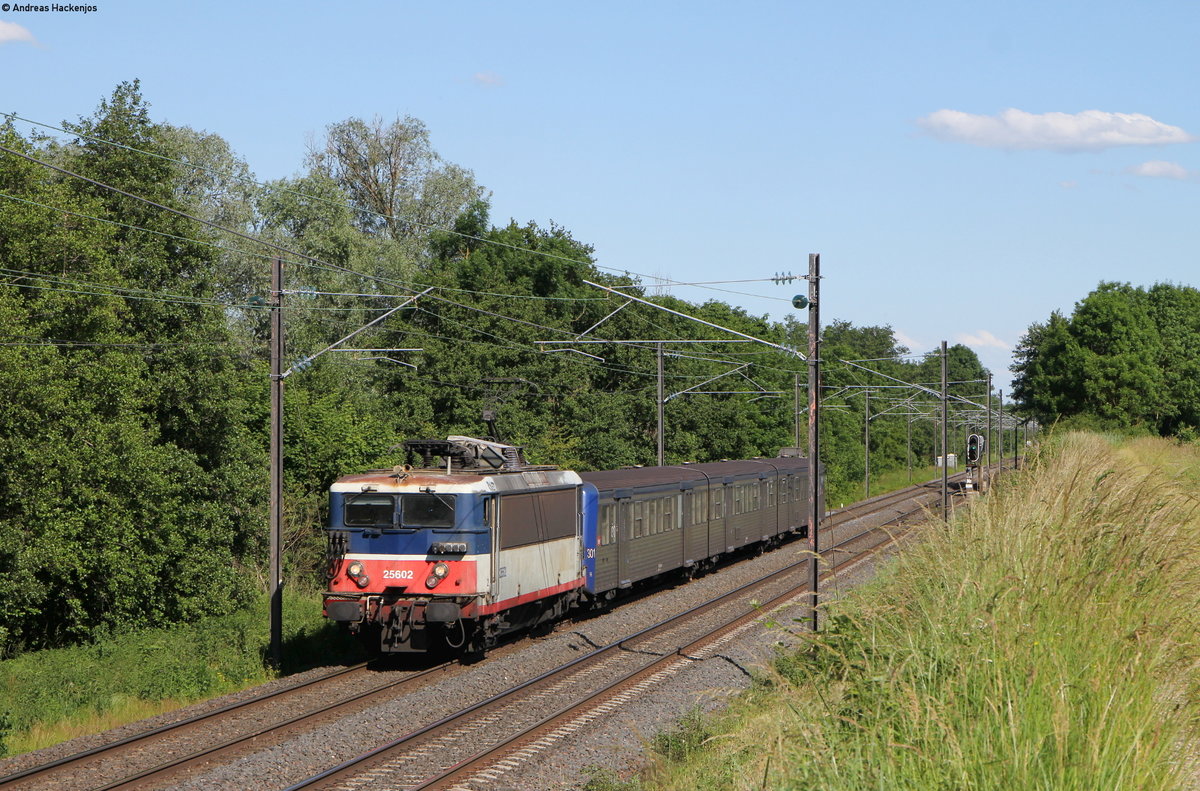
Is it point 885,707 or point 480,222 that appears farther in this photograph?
point 480,222

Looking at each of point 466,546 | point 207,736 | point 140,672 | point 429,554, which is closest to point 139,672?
point 140,672

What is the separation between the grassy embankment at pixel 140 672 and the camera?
53.7ft

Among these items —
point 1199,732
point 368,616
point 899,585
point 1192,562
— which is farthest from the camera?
point 368,616

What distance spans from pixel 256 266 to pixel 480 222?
51.9 ft

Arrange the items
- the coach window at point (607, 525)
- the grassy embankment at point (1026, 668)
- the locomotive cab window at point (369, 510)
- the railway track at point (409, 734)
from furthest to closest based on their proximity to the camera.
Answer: the coach window at point (607, 525), the locomotive cab window at point (369, 510), the railway track at point (409, 734), the grassy embankment at point (1026, 668)

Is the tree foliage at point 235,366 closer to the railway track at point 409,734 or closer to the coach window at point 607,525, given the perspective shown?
the coach window at point 607,525

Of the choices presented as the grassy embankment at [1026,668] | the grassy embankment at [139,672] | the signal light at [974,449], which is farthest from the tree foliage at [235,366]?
the grassy embankment at [1026,668]

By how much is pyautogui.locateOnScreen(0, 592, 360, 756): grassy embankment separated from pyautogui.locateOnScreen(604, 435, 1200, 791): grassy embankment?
11537 millimetres

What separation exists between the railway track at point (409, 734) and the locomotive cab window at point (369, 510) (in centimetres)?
231

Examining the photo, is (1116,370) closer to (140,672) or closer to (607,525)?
(607,525)

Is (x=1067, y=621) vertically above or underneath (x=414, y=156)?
underneath

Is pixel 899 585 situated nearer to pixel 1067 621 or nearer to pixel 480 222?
pixel 1067 621

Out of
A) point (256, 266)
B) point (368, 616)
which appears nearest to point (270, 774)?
point (368, 616)

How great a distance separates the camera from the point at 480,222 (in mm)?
57781
